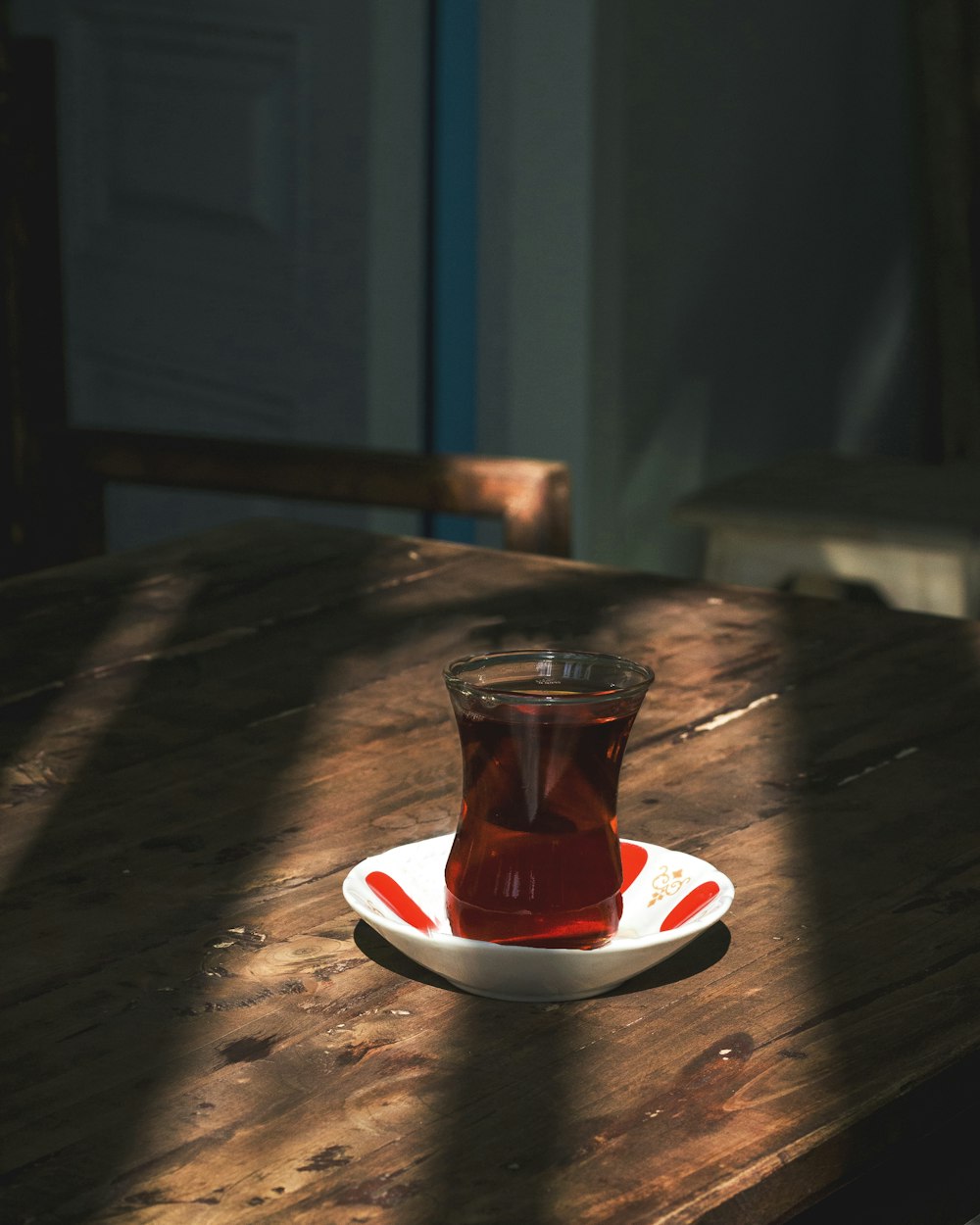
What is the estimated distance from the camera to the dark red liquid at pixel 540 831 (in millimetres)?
680

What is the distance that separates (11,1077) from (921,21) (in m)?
2.27

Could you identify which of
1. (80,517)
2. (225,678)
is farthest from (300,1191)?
(80,517)

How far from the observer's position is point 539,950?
0.66 metres

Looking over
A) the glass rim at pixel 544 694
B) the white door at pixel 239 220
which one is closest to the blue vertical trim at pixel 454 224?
the white door at pixel 239 220

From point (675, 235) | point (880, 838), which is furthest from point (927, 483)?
point (880, 838)

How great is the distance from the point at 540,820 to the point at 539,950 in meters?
0.05

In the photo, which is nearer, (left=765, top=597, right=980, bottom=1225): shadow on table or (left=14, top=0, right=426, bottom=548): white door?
(left=765, top=597, right=980, bottom=1225): shadow on table

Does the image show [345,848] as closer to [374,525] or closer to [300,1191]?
[300,1191]

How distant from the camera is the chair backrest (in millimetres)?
1613

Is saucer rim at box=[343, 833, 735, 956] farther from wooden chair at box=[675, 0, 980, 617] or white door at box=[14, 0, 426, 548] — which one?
white door at box=[14, 0, 426, 548]

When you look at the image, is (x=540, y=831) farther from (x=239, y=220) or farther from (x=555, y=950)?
(x=239, y=220)

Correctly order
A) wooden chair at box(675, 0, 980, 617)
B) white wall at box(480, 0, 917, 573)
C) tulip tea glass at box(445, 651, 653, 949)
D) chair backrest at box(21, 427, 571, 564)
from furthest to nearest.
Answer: white wall at box(480, 0, 917, 573) → wooden chair at box(675, 0, 980, 617) → chair backrest at box(21, 427, 571, 564) → tulip tea glass at box(445, 651, 653, 949)

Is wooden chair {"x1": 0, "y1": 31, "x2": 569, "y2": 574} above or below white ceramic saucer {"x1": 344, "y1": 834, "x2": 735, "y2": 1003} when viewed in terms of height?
above

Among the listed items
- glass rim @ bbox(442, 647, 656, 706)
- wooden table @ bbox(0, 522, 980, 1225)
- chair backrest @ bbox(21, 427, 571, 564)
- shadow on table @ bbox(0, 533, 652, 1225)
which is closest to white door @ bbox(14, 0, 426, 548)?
chair backrest @ bbox(21, 427, 571, 564)
